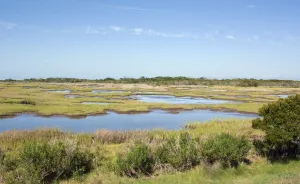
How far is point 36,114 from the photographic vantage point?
40.0 meters

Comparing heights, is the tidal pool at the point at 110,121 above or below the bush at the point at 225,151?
below

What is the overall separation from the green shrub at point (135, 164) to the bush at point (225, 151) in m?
3.06

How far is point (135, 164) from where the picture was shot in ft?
48.4

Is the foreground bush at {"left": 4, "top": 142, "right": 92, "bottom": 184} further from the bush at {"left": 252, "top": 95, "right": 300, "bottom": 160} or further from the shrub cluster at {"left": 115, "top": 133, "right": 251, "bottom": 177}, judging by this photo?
the bush at {"left": 252, "top": 95, "right": 300, "bottom": 160}

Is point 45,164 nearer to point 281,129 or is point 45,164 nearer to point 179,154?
point 179,154

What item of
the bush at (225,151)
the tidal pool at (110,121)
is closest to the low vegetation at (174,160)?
the bush at (225,151)

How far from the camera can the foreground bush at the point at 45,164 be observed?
12828 millimetres

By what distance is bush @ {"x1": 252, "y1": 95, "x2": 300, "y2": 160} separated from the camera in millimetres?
16703

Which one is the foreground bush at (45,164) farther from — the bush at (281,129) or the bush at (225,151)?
the bush at (281,129)

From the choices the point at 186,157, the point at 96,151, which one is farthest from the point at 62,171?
the point at 186,157

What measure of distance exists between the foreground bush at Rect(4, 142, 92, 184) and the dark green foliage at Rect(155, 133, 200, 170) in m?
3.63

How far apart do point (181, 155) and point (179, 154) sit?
110 millimetres

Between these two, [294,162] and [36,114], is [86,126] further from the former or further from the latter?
[294,162]

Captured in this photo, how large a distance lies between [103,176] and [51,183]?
6.90ft
